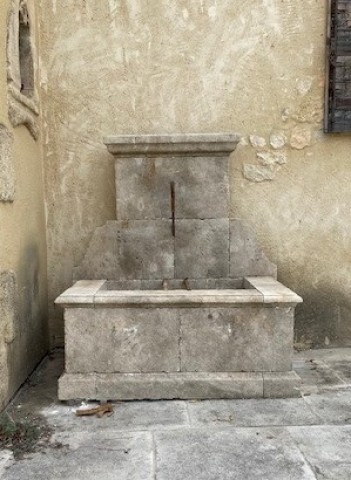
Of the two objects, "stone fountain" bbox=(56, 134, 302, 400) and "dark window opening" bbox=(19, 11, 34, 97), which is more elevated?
"dark window opening" bbox=(19, 11, 34, 97)

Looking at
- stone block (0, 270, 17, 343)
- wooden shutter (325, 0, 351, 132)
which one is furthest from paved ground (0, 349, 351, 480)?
wooden shutter (325, 0, 351, 132)

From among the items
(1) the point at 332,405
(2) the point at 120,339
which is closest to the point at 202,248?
(2) the point at 120,339

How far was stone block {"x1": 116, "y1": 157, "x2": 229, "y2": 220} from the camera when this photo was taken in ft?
12.0

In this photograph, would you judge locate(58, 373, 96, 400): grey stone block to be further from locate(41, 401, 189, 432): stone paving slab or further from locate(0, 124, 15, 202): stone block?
locate(0, 124, 15, 202): stone block

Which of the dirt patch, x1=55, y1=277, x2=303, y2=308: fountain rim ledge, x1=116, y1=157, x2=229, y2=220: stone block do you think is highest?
x1=116, y1=157, x2=229, y2=220: stone block

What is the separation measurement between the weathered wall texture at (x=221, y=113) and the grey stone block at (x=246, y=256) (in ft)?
0.85

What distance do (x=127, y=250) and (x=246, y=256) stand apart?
3.31ft

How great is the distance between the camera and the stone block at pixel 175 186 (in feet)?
12.0

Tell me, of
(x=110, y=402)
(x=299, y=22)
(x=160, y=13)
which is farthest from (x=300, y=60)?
(x=110, y=402)

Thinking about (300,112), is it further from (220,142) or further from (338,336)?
(338,336)

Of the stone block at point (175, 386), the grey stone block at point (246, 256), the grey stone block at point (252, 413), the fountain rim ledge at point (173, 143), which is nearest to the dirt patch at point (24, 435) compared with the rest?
the stone block at point (175, 386)

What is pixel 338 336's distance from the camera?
3943 millimetres

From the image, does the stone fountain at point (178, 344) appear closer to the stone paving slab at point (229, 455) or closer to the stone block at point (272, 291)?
the stone block at point (272, 291)

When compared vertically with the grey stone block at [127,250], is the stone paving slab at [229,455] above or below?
below
